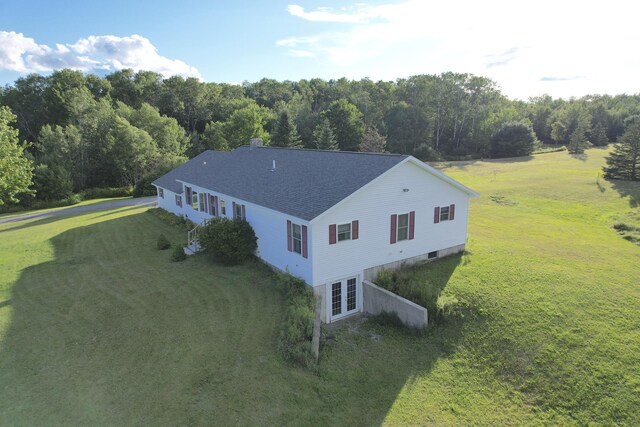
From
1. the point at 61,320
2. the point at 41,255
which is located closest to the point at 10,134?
the point at 41,255

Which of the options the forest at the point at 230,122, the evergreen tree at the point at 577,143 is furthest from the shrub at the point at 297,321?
the evergreen tree at the point at 577,143

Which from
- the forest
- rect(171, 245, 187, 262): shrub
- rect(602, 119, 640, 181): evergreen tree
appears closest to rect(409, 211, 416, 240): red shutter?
rect(171, 245, 187, 262): shrub

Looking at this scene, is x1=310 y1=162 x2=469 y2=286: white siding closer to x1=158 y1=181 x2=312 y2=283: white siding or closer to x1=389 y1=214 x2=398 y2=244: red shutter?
x1=389 y1=214 x2=398 y2=244: red shutter

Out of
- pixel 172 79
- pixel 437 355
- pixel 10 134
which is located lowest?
pixel 437 355

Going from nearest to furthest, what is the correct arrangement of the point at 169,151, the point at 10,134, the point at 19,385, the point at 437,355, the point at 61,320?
1. the point at 19,385
2. the point at 437,355
3. the point at 61,320
4. the point at 10,134
5. the point at 169,151

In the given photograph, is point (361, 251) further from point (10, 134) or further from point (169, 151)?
point (169, 151)

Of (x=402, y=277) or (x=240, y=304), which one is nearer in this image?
(x=240, y=304)
